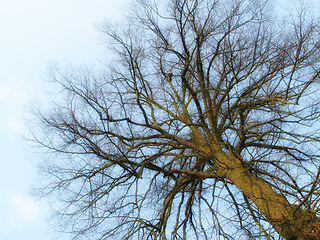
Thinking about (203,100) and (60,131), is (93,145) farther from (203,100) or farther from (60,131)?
(203,100)

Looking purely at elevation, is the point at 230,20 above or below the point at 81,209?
above

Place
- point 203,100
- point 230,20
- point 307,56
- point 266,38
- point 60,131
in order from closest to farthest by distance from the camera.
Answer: point 307,56, point 60,131, point 266,38, point 230,20, point 203,100

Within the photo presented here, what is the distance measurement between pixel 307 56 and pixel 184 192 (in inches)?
143

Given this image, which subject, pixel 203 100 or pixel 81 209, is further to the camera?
pixel 203 100

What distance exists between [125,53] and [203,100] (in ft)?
6.87

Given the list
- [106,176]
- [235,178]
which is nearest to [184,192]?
[235,178]

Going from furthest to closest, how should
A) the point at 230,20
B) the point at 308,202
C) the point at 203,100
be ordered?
1. the point at 203,100
2. the point at 230,20
3. the point at 308,202

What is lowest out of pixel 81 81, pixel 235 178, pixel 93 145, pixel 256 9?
pixel 235 178

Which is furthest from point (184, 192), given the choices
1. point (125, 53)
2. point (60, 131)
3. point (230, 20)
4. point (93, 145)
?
point (230, 20)

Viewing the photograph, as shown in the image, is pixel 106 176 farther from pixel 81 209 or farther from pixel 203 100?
pixel 203 100

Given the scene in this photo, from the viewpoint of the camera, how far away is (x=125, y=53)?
6086mm

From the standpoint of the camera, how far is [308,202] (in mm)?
3131

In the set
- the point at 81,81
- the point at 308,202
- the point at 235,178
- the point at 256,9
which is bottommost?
the point at 308,202

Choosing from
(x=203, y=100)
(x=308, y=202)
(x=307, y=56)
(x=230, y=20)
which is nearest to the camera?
(x=308, y=202)
